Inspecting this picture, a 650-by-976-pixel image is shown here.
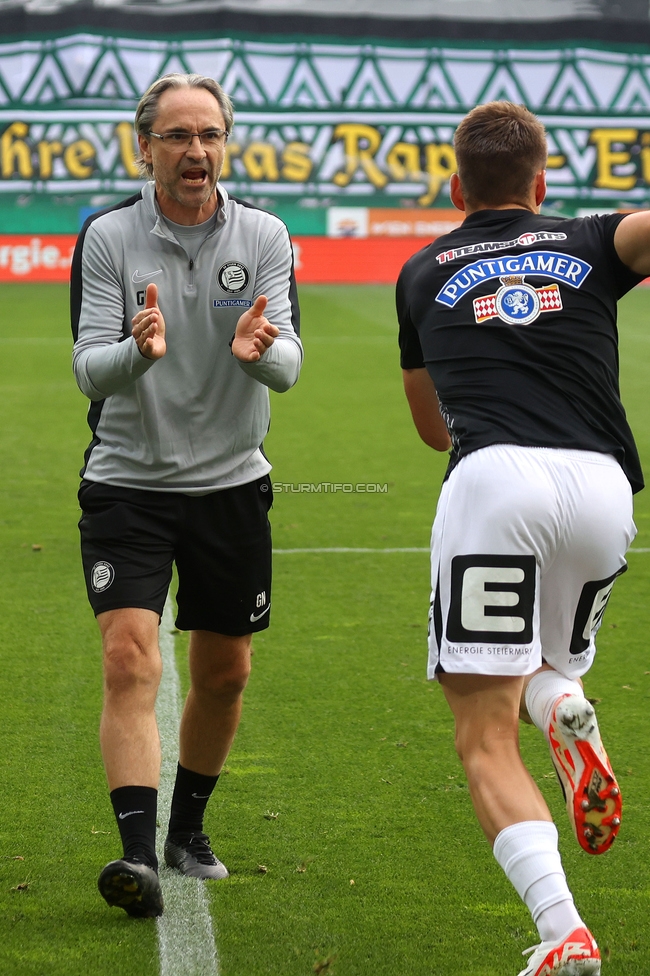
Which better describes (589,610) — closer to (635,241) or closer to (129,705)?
(635,241)

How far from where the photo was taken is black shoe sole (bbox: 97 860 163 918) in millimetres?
Result: 2955

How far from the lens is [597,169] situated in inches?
1395

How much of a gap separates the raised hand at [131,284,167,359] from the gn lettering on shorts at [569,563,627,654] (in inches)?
46.0

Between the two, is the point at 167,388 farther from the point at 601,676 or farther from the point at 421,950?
the point at 601,676

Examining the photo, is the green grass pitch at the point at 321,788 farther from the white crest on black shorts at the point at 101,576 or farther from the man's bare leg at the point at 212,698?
the white crest on black shorts at the point at 101,576

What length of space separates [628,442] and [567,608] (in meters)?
0.40

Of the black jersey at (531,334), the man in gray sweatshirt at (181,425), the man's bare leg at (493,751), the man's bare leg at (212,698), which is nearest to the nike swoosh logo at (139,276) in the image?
the man in gray sweatshirt at (181,425)

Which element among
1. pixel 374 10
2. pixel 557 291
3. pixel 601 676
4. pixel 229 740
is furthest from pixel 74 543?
pixel 374 10

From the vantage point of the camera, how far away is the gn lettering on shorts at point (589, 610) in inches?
113

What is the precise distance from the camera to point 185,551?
3.47m

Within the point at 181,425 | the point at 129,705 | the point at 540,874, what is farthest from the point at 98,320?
the point at 540,874

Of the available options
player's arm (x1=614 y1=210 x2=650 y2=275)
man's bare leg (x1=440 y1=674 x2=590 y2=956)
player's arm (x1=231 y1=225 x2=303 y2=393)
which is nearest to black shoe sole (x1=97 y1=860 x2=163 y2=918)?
man's bare leg (x1=440 y1=674 x2=590 y2=956)

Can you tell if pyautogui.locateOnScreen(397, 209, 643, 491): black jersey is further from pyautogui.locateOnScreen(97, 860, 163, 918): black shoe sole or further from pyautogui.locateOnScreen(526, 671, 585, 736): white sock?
pyautogui.locateOnScreen(97, 860, 163, 918): black shoe sole

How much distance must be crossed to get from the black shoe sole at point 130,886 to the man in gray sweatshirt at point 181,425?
0.06 m
